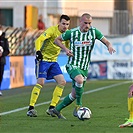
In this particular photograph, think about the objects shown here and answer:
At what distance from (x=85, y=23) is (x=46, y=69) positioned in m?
1.85

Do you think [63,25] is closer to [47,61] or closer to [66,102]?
[47,61]

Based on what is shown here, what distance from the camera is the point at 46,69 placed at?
13.7 meters

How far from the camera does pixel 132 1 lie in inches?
1850

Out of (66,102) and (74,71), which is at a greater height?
(74,71)

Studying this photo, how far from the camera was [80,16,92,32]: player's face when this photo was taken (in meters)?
12.1

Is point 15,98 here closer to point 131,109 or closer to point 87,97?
point 87,97

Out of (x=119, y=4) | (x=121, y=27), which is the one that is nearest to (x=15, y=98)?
(x=121, y=27)

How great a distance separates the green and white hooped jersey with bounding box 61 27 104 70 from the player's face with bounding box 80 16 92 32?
0.41 feet

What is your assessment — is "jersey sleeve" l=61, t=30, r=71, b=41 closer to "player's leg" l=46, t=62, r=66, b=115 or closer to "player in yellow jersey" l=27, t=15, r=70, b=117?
"player in yellow jersey" l=27, t=15, r=70, b=117

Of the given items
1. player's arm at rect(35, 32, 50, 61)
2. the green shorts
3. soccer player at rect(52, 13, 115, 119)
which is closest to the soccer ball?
soccer player at rect(52, 13, 115, 119)

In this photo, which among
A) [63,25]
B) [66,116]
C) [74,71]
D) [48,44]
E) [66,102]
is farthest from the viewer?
[48,44]

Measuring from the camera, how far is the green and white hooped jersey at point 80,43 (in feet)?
40.8

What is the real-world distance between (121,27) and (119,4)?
726 cm

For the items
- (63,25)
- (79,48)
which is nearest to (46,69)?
(63,25)
